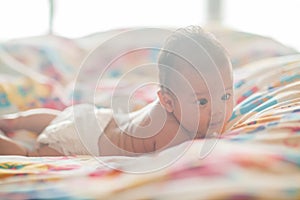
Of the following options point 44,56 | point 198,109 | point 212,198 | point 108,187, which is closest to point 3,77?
point 44,56

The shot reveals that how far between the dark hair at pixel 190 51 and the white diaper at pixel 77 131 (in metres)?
0.22

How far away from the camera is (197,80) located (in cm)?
98

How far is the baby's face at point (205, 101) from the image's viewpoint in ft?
3.22

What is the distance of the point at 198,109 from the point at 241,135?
21cm

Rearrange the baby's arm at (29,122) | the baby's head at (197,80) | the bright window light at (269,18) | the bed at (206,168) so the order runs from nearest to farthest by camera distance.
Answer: the bed at (206,168) < the baby's head at (197,80) < the baby's arm at (29,122) < the bright window light at (269,18)

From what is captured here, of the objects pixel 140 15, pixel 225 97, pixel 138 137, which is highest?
pixel 225 97

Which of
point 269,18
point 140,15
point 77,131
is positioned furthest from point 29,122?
point 269,18

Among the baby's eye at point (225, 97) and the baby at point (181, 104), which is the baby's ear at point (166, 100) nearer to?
the baby at point (181, 104)

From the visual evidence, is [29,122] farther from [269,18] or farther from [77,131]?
[269,18]

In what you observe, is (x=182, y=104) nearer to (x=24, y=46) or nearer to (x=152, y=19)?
(x=24, y=46)

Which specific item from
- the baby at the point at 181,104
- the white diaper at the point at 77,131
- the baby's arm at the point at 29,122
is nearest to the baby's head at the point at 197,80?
the baby at the point at 181,104

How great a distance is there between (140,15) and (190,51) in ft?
5.14

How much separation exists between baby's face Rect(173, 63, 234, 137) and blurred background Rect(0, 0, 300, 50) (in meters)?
1.37

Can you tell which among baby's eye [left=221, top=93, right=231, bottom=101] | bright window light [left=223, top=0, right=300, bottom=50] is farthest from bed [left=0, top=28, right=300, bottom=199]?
bright window light [left=223, top=0, right=300, bottom=50]
